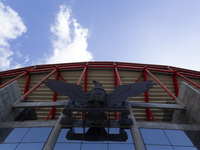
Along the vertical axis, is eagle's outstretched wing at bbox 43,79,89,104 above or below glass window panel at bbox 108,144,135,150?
above

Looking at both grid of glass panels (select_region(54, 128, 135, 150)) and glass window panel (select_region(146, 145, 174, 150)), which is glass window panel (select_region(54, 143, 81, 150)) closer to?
grid of glass panels (select_region(54, 128, 135, 150))

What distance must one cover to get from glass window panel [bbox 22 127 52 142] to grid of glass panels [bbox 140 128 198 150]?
19.7ft

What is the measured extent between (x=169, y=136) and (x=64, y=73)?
53.2ft

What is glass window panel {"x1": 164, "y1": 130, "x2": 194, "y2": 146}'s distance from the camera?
9075 mm

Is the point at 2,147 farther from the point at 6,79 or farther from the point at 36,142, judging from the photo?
the point at 6,79

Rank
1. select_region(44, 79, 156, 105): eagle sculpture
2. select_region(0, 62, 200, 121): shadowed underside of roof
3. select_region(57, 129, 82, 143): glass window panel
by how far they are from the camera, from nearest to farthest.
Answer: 1. select_region(57, 129, 82, 143): glass window panel
2. select_region(44, 79, 156, 105): eagle sculpture
3. select_region(0, 62, 200, 121): shadowed underside of roof

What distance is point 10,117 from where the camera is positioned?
11.7 m

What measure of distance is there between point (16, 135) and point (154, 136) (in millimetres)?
8610

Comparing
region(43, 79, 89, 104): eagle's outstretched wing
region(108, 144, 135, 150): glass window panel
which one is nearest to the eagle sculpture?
region(43, 79, 89, 104): eagle's outstretched wing

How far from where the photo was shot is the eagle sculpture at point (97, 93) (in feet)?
31.0

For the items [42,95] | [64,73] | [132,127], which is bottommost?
[42,95]

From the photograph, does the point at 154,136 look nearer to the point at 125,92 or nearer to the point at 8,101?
the point at 125,92

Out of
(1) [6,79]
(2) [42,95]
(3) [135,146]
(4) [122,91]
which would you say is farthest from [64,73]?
(3) [135,146]

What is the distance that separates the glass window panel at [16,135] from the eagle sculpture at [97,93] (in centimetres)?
325
